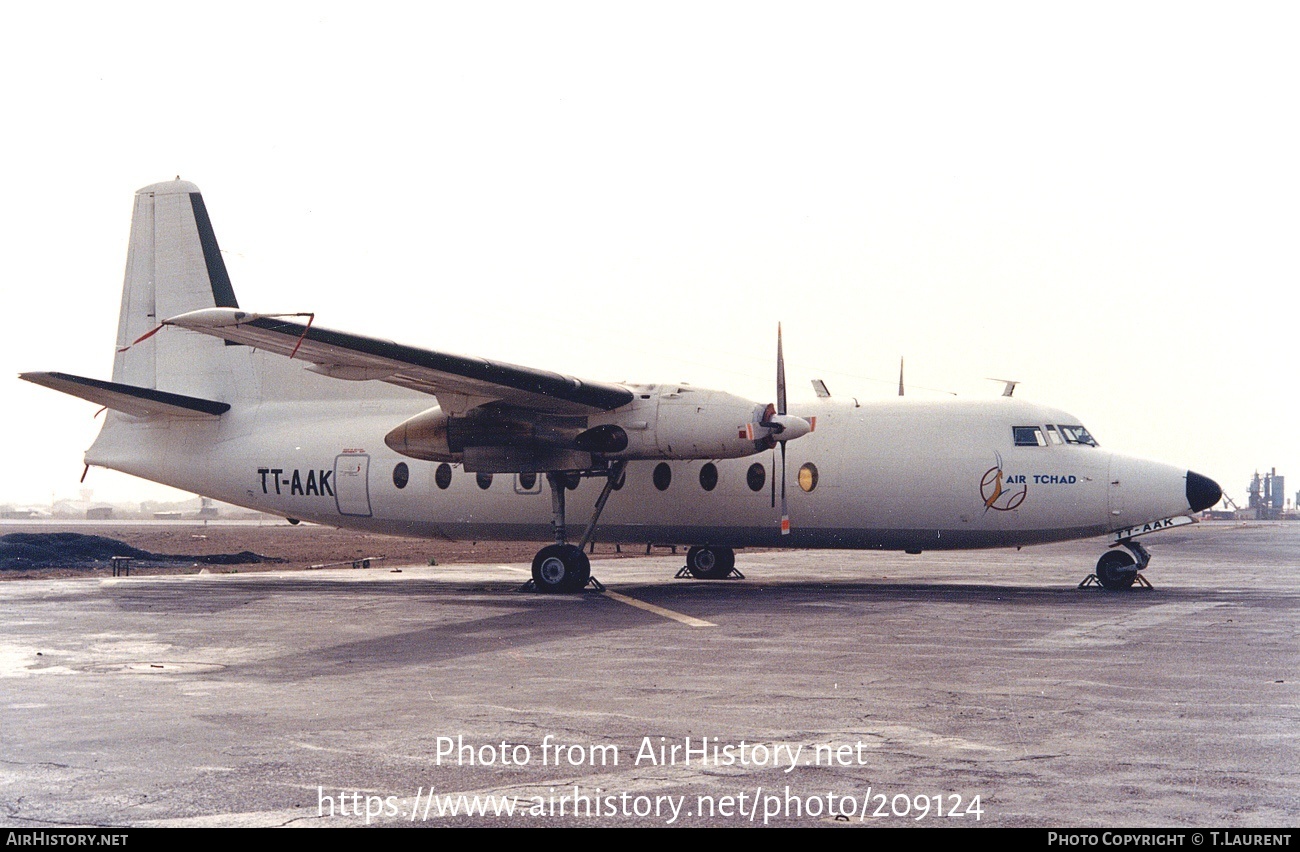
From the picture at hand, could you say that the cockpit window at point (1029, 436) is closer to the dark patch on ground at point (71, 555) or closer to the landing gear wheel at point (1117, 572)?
the landing gear wheel at point (1117, 572)

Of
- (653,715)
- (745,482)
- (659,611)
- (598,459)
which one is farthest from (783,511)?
(653,715)

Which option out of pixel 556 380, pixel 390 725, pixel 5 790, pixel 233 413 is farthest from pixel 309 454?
pixel 5 790

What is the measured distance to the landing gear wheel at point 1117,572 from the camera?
21438mm

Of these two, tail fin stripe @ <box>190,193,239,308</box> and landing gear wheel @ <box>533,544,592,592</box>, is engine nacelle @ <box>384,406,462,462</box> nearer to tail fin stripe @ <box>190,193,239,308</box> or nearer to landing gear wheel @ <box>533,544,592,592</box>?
landing gear wheel @ <box>533,544,592,592</box>

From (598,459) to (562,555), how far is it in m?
1.78

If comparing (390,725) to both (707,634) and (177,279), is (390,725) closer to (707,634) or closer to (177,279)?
(707,634)

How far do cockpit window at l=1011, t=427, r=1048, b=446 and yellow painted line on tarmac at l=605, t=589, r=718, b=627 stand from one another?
24.0ft

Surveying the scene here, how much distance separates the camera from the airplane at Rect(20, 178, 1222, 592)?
800 inches

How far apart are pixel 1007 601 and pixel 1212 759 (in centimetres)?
1221

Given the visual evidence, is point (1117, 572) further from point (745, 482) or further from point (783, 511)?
point (745, 482)

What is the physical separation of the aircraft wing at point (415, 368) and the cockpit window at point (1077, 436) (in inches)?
304

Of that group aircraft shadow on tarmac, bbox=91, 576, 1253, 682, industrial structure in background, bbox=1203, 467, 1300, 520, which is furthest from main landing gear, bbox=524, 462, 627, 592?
industrial structure in background, bbox=1203, 467, 1300, 520

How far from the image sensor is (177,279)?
26.8 metres

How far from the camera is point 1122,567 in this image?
70.6 feet
